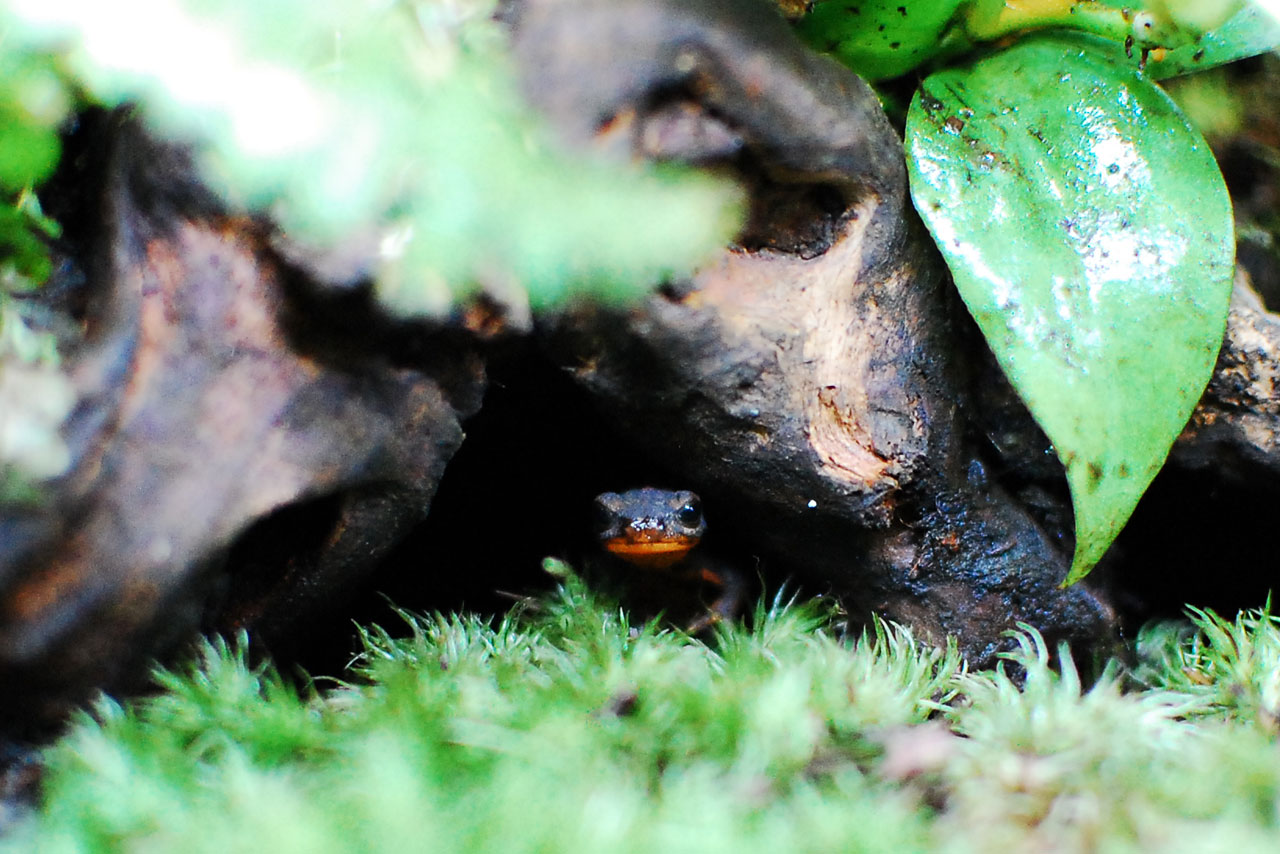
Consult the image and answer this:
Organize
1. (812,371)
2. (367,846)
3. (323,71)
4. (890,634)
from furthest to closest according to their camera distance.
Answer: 1. (890,634)
2. (812,371)
3. (323,71)
4. (367,846)

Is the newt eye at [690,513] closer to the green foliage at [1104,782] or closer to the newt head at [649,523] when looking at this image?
the newt head at [649,523]

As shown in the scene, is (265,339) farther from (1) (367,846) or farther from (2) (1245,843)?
(2) (1245,843)

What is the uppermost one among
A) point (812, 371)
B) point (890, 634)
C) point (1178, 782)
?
point (812, 371)

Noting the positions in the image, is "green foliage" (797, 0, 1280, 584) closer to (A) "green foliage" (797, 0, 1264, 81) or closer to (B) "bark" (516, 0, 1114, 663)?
(A) "green foliage" (797, 0, 1264, 81)

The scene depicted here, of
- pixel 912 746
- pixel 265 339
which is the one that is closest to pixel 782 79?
pixel 265 339

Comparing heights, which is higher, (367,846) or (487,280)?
(487,280)

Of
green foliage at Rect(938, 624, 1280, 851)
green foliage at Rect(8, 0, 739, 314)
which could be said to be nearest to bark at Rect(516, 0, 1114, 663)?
green foliage at Rect(8, 0, 739, 314)
